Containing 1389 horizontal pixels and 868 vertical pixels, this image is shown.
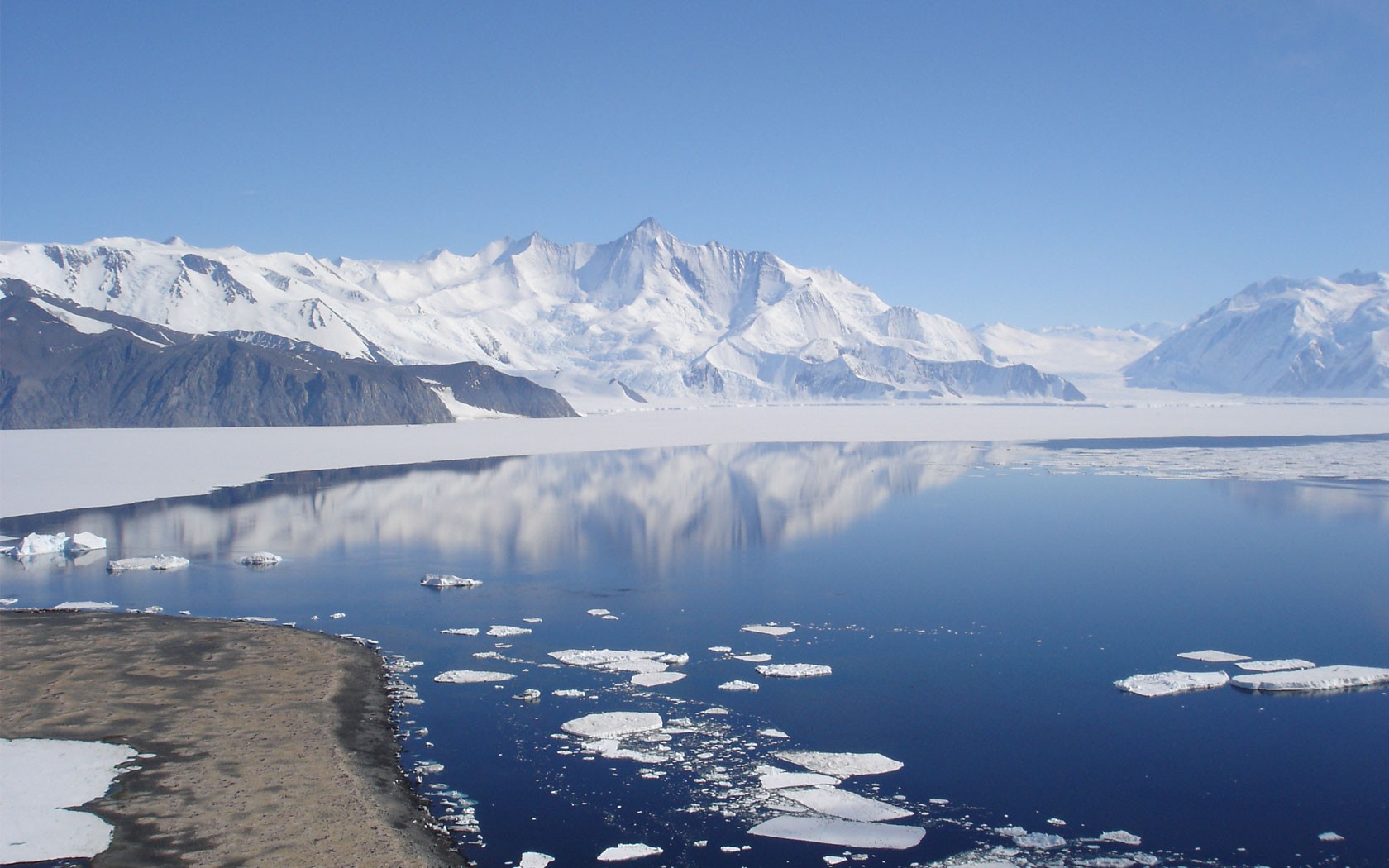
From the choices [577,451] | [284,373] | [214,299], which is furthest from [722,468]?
[214,299]

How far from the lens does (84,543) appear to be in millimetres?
28000

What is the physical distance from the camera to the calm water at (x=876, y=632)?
11.5 metres

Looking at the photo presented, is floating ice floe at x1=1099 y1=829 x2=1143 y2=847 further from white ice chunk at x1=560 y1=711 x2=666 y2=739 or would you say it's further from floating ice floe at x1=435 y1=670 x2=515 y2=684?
floating ice floe at x1=435 y1=670 x2=515 y2=684

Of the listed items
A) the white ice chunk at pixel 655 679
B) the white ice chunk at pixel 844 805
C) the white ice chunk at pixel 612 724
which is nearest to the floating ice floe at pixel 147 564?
the white ice chunk at pixel 655 679

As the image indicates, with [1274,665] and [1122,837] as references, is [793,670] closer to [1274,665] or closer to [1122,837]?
[1122,837]

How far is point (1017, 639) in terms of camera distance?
734 inches

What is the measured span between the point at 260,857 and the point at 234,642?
9.01 m

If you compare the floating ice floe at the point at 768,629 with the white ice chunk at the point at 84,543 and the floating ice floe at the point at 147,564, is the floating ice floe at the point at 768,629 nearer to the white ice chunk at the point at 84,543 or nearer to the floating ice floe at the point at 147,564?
the floating ice floe at the point at 147,564

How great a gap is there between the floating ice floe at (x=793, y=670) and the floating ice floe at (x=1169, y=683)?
14.8 ft

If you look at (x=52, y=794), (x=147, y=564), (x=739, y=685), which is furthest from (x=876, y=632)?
(x=147, y=564)

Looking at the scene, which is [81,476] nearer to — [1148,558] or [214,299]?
[1148,558]

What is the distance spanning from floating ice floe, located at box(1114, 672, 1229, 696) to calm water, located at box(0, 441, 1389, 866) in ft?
0.79

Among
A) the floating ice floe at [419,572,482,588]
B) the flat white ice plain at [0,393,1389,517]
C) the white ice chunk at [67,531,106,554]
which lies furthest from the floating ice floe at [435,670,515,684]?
the flat white ice plain at [0,393,1389,517]

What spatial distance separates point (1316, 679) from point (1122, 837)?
7140mm
